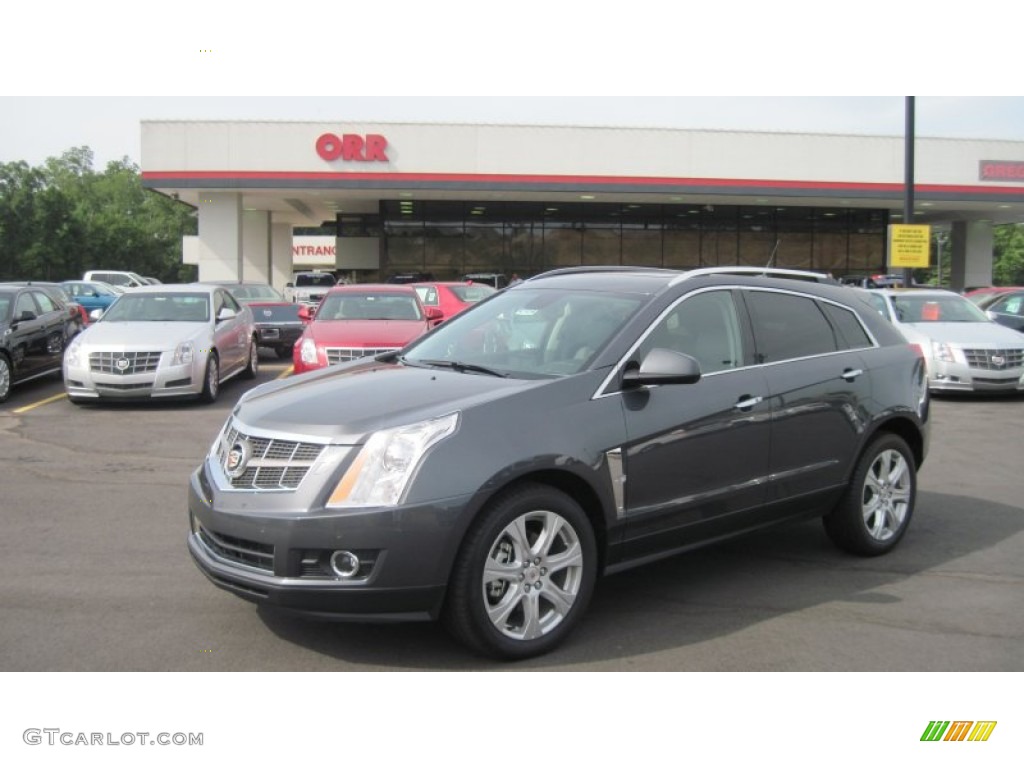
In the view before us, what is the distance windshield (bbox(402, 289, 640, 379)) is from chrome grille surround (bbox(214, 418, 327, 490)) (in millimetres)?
1152

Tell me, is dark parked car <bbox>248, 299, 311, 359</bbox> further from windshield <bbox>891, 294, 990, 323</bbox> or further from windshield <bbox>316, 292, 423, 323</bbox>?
windshield <bbox>891, 294, 990, 323</bbox>

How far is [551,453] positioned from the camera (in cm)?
420

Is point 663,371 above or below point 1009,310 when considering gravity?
below

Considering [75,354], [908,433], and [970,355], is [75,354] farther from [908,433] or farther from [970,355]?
[970,355]

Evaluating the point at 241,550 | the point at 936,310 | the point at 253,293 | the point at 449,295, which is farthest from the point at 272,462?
the point at 253,293

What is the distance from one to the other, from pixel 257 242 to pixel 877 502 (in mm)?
34570

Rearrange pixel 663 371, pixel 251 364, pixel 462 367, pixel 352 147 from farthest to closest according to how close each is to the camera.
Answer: pixel 352 147, pixel 251 364, pixel 462 367, pixel 663 371

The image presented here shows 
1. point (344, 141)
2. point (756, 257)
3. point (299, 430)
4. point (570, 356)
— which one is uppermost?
point (344, 141)

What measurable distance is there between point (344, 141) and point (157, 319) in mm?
19217

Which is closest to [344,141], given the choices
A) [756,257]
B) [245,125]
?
[245,125]

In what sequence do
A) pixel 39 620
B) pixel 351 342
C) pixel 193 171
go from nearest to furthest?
pixel 39 620
pixel 351 342
pixel 193 171

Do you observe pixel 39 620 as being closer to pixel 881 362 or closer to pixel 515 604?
pixel 515 604

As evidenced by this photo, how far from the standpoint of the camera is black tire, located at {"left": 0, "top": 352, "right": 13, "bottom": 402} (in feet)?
41.1

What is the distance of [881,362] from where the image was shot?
6051 millimetres
